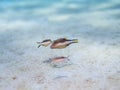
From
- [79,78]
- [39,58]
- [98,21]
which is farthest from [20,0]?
[79,78]

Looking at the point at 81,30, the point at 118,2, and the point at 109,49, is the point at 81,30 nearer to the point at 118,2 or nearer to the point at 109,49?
the point at 109,49

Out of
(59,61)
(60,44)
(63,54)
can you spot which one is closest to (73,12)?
(60,44)

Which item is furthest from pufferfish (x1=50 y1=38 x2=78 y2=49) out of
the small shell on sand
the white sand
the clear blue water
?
the clear blue water

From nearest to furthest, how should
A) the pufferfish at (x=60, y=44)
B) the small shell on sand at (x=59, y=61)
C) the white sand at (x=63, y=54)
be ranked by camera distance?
the white sand at (x=63, y=54) → the small shell on sand at (x=59, y=61) → the pufferfish at (x=60, y=44)

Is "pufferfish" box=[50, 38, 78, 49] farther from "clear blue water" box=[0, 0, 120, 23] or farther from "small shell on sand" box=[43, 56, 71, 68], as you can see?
"clear blue water" box=[0, 0, 120, 23]

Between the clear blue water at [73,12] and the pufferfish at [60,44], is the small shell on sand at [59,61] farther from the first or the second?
the clear blue water at [73,12]

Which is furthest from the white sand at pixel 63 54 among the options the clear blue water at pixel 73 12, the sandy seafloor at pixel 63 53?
the clear blue water at pixel 73 12

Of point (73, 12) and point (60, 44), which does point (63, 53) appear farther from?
point (73, 12)
